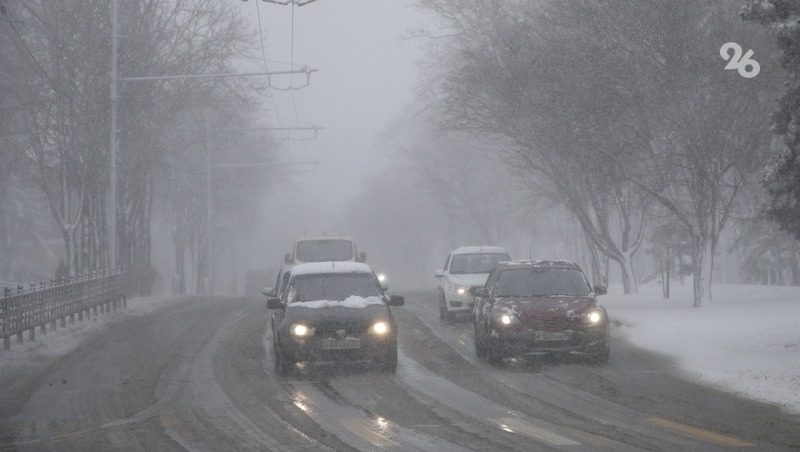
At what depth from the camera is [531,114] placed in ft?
110

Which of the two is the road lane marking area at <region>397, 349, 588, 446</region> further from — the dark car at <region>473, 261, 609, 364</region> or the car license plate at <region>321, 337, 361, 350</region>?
the dark car at <region>473, 261, 609, 364</region>

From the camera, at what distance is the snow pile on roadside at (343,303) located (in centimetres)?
1861

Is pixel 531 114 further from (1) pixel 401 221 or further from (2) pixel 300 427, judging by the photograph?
(1) pixel 401 221

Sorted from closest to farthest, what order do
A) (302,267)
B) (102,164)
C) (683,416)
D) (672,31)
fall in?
(683,416), (302,267), (672,31), (102,164)

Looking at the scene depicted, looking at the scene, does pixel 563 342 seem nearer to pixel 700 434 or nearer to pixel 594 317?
pixel 594 317

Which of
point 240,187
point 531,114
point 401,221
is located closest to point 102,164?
point 531,114

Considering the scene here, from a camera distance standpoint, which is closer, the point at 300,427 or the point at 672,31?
the point at 300,427

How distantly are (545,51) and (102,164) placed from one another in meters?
18.8

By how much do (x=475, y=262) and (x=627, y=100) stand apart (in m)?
5.53

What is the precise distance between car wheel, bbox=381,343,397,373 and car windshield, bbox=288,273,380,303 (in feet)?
5.02

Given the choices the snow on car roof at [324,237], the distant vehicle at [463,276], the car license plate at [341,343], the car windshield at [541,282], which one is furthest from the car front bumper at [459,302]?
the car license plate at [341,343]

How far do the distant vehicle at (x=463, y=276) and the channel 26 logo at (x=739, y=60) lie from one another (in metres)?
7.10

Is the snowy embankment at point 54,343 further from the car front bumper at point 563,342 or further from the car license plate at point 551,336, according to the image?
the car license plate at point 551,336

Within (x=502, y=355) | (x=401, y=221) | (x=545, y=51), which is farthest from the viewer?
(x=401, y=221)
